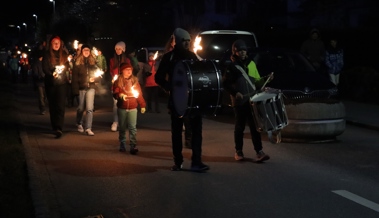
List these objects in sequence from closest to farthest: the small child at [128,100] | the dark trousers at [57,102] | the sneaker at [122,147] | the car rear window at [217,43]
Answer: the small child at [128,100]
the sneaker at [122,147]
the dark trousers at [57,102]
the car rear window at [217,43]

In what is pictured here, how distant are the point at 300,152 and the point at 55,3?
229 ft

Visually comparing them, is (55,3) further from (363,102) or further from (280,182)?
(280,182)

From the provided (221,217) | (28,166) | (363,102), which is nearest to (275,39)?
(363,102)

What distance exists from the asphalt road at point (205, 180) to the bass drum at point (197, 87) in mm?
998

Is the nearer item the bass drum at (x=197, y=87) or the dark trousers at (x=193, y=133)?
the bass drum at (x=197, y=87)

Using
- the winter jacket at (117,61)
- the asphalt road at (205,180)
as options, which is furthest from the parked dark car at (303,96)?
the winter jacket at (117,61)

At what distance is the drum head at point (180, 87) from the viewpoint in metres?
9.23

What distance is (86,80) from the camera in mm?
14047

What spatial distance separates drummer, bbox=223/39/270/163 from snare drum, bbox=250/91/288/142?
250 mm

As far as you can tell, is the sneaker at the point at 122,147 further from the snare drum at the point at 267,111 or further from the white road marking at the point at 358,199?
the white road marking at the point at 358,199

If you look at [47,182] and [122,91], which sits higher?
[122,91]

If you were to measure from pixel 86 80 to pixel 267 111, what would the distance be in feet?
16.6

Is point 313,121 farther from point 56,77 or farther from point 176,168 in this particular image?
point 56,77

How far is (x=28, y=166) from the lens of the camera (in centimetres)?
1034
